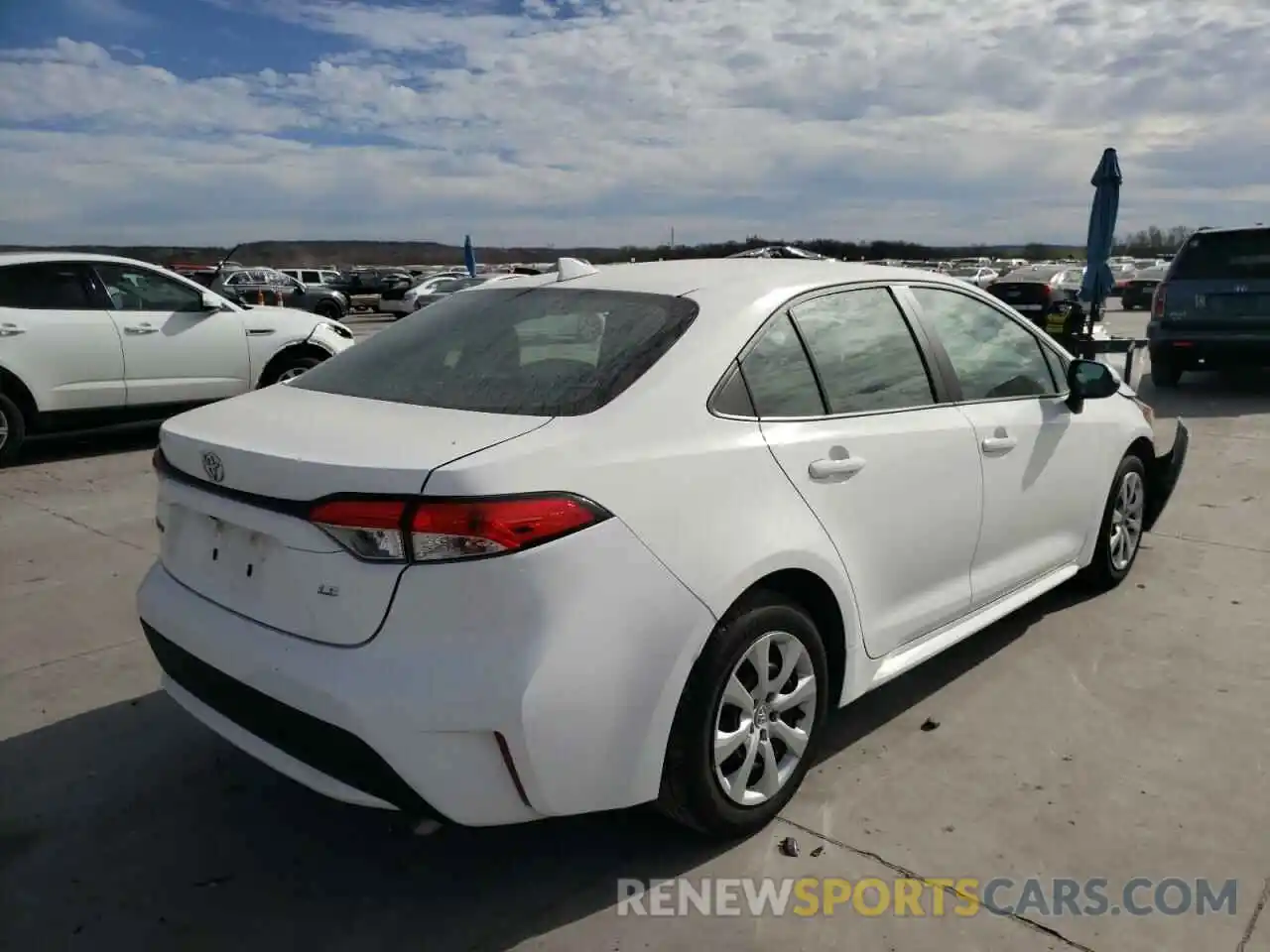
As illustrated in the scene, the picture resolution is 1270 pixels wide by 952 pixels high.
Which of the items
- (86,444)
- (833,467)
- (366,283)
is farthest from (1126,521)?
(366,283)

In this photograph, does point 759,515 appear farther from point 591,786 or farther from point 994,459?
point 994,459

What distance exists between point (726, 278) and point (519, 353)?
72 centimetres

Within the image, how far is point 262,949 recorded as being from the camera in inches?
95.4

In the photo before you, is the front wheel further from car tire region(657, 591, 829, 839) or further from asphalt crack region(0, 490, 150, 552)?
car tire region(657, 591, 829, 839)

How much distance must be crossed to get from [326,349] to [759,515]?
7954 mm

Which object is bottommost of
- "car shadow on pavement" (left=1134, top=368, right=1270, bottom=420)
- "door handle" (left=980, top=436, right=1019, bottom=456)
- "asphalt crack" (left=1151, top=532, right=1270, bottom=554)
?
"asphalt crack" (left=1151, top=532, right=1270, bottom=554)

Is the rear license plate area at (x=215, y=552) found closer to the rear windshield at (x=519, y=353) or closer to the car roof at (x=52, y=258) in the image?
the rear windshield at (x=519, y=353)

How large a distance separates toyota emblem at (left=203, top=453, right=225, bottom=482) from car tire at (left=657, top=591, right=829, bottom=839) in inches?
50.6

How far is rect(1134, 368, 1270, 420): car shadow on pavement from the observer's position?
33.6ft

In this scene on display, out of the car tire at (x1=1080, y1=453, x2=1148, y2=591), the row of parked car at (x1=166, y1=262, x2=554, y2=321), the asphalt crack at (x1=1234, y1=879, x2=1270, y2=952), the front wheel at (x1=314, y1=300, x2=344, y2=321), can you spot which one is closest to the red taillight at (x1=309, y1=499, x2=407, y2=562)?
the asphalt crack at (x1=1234, y1=879, x2=1270, y2=952)

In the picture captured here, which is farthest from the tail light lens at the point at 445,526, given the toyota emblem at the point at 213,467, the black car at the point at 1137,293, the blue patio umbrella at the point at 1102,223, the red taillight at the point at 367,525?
the black car at the point at 1137,293

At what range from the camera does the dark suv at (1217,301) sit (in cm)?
1050

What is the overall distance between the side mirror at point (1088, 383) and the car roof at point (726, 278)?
2.81 ft

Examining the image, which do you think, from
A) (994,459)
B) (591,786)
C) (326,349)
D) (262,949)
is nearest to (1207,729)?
(994,459)
